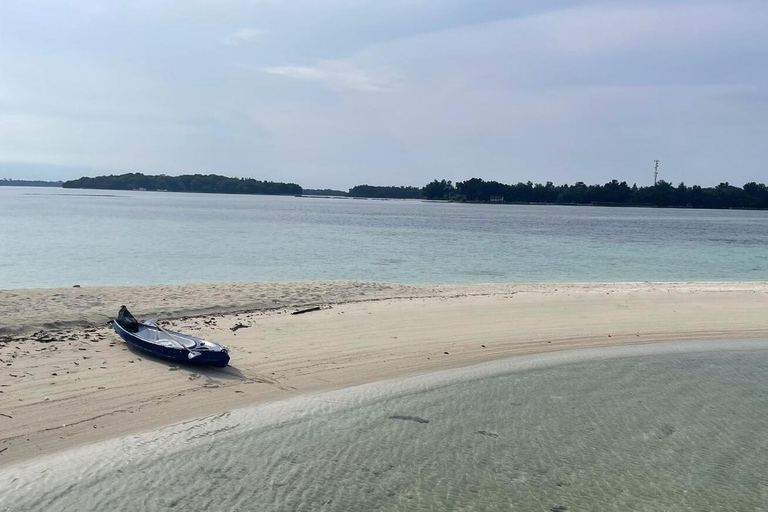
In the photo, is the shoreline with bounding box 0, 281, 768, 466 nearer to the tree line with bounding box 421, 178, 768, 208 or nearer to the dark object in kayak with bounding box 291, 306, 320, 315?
the dark object in kayak with bounding box 291, 306, 320, 315

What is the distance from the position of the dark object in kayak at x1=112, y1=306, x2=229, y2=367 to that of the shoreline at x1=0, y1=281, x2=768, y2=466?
15 cm

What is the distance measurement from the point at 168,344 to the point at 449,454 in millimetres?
4121

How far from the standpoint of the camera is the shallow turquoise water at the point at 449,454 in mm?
5551

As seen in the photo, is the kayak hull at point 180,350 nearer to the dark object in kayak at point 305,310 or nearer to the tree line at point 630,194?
the dark object in kayak at point 305,310

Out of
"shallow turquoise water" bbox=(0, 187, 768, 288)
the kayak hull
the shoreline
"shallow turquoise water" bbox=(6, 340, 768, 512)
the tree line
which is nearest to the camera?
"shallow turquoise water" bbox=(6, 340, 768, 512)

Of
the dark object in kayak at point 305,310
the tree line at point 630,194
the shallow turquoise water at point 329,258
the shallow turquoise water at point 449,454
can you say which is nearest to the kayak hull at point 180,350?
the shallow turquoise water at point 449,454

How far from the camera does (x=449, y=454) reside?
6.54 meters

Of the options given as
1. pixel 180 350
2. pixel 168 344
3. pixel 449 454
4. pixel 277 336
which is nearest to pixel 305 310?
pixel 277 336

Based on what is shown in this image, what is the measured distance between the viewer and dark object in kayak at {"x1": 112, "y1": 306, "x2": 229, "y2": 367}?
27.0 ft

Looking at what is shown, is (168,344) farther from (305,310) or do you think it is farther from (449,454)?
(305,310)

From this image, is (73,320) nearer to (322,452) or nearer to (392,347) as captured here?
(392,347)

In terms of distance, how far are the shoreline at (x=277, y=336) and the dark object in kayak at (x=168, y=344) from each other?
15 centimetres

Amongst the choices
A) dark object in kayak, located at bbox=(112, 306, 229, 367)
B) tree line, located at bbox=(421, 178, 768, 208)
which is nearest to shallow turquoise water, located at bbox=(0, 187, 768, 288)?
dark object in kayak, located at bbox=(112, 306, 229, 367)

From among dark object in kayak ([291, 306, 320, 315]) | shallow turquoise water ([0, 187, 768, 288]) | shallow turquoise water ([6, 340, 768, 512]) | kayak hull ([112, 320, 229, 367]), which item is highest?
kayak hull ([112, 320, 229, 367])
